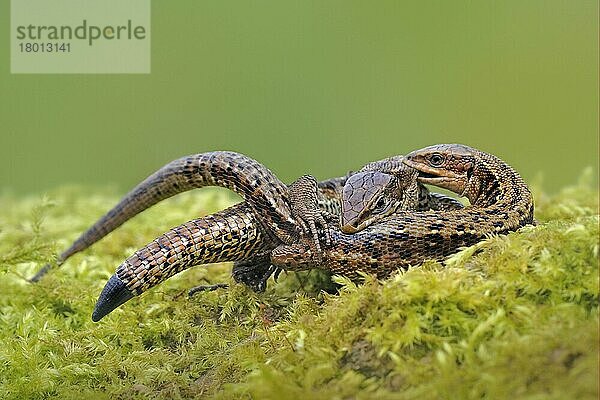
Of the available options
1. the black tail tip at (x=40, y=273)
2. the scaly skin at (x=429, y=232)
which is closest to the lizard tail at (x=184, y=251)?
the scaly skin at (x=429, y=232)

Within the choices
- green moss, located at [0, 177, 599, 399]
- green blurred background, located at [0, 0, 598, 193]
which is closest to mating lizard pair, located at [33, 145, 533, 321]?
green moss, located at [0, 177, 599, 399]

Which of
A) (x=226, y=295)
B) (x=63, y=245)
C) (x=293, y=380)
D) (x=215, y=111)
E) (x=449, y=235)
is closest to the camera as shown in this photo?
(x=293, y=380)

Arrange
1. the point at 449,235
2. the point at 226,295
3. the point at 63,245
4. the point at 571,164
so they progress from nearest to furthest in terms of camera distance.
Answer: the point at 449,235
the point at 226,295
the point at 63,245
the point at 571,164

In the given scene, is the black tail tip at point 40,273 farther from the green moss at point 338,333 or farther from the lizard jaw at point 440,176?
the lizard jaw at point 440,176

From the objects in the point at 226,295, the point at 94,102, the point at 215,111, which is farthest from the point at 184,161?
the point at 94,102

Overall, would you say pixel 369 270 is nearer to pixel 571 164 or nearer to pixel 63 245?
pixel 63 245
